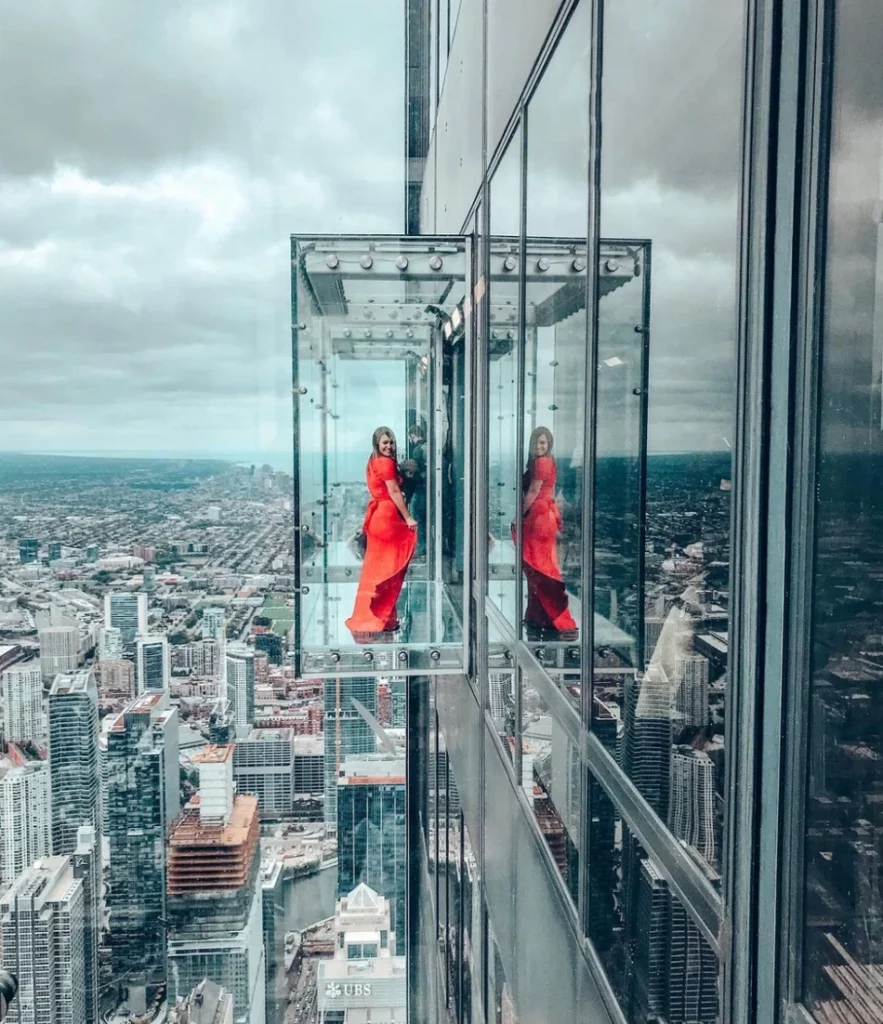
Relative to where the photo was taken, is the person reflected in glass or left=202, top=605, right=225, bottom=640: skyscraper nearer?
the person reflected in glass

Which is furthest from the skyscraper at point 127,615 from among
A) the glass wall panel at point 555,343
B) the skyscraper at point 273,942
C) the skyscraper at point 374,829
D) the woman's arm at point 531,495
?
the woman's arm at point 531,495

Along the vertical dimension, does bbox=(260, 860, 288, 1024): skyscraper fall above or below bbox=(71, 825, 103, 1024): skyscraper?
below

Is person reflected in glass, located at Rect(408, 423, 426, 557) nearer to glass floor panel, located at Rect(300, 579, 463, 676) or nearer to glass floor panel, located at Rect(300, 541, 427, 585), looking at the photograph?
glass floor panel, located at Rect(300, 541, 427, 585)

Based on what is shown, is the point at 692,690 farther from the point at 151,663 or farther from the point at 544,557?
the point at 151,663

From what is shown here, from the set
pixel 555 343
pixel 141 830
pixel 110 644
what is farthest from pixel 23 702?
pixel 555 343

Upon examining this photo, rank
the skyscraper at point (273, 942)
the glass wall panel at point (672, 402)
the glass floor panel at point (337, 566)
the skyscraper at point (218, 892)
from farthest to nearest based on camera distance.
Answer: the skyscraper at point (273, 942), the skyscraper at point (218, 892), the glass floor panel at point (337, 566), the glass wall panel at point (672, 402)

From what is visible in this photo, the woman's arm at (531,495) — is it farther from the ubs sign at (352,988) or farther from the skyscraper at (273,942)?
the ubs sign at (352,988)

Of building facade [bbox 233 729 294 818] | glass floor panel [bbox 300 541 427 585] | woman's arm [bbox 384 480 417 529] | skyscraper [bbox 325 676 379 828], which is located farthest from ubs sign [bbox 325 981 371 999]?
woman's arm [bbox 384 480 417 529]
